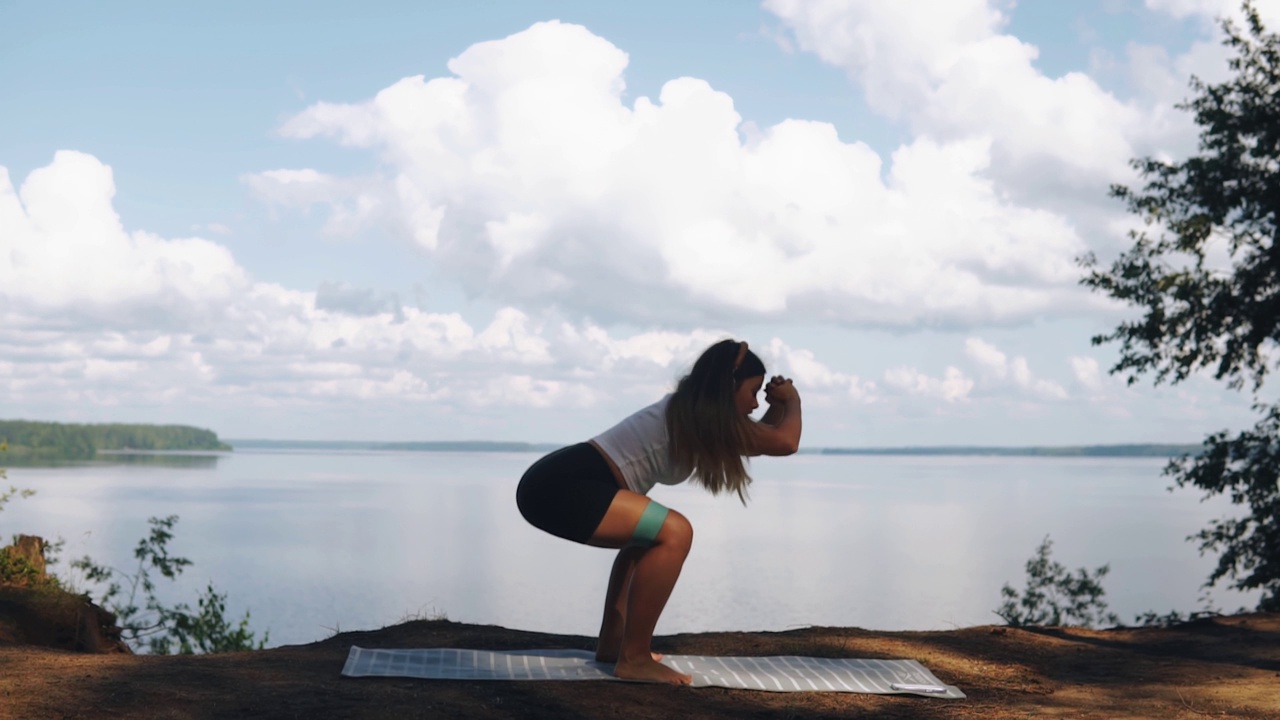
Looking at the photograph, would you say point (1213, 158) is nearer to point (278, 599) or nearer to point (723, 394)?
point (723, 394)

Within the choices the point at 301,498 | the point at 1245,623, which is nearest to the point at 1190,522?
the point at 301,498

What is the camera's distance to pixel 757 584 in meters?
21.8

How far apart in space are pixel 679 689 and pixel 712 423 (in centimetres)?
109

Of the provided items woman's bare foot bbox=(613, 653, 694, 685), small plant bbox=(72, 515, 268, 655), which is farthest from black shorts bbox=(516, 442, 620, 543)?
small plant bbox=(72, 515, 268, 655)

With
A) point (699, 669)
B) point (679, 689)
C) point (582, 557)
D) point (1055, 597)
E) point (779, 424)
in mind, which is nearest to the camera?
point (679, 689)

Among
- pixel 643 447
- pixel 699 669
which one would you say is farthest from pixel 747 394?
pixel 699 669

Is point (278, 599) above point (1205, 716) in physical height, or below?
below

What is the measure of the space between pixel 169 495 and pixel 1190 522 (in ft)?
154

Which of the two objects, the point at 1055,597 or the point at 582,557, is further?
the point at 582,557

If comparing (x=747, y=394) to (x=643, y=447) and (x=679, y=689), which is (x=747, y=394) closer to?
(x=643, y=447)

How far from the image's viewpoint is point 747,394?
4.48m

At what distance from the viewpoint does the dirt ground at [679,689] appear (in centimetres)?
393

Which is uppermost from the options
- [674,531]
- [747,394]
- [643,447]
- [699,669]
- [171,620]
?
[747,394]

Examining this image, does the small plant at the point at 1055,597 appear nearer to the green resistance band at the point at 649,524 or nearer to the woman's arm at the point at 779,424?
the woman's arm at the point at 779,424
